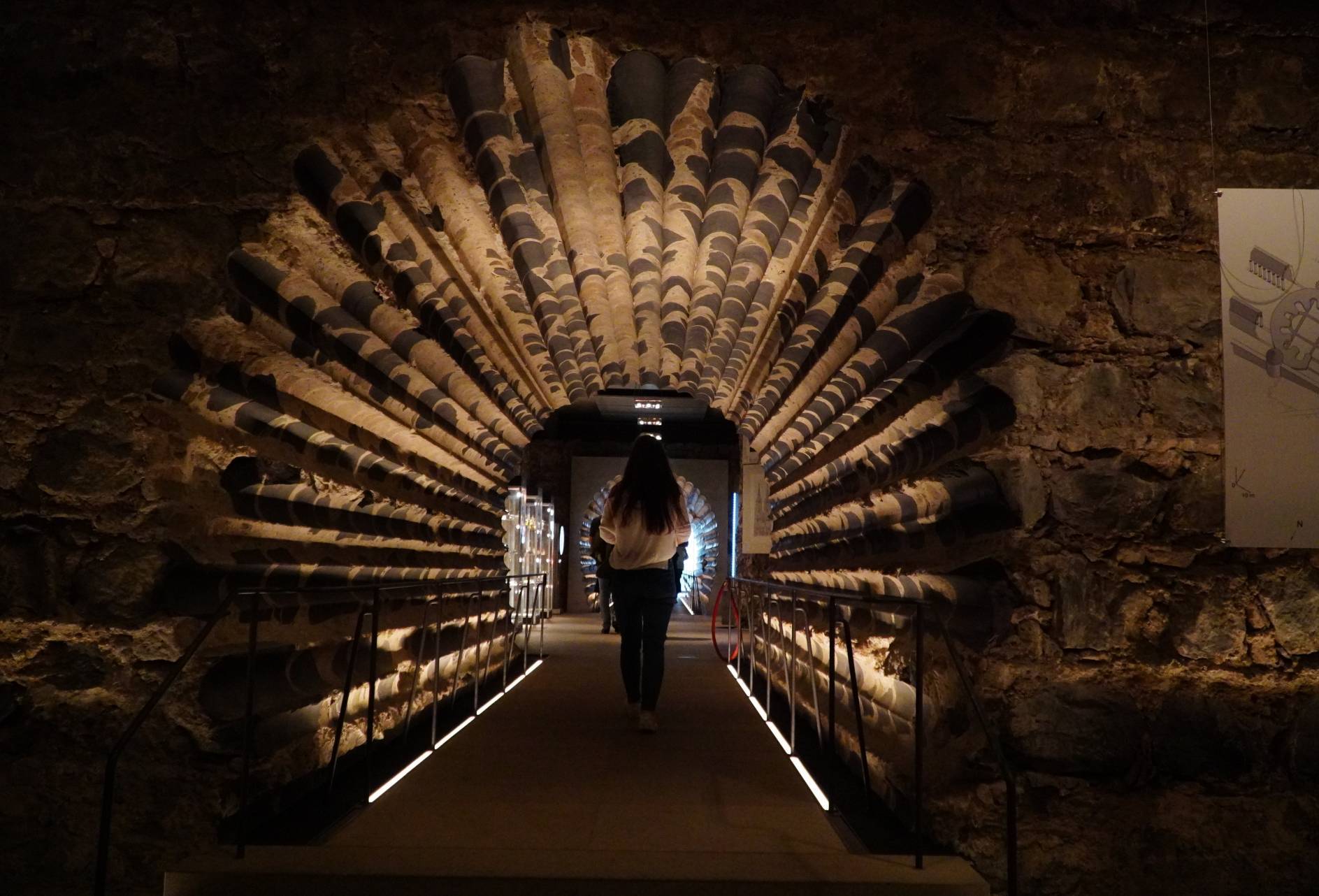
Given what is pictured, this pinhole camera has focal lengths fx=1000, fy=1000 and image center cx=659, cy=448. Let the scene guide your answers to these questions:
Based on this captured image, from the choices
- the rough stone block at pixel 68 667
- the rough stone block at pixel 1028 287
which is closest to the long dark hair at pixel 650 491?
the rough stone block at pixel 1028 287

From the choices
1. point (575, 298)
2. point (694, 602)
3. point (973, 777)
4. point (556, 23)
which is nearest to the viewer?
point (973, 777)

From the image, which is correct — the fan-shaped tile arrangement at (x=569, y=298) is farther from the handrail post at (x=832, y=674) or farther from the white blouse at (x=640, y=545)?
the white blouse at (x=640, y=545)

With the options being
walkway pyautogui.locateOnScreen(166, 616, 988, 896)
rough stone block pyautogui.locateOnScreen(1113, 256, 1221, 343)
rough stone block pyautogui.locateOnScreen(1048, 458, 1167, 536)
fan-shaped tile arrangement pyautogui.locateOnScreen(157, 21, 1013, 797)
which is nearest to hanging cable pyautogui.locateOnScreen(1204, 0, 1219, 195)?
rough stone block pyautogui.locateOnScreen(1113, 256, 1221, 343)

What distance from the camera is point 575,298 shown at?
555cm

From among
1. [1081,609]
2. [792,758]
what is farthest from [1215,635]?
[792,758]

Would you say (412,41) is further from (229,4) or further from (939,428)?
(939,428)

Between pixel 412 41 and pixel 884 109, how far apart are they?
150cm

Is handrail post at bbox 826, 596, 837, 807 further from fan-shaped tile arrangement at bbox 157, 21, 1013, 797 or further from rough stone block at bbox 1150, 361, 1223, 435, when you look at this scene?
rough stone block at bbox 1150, 361, 1223, 435

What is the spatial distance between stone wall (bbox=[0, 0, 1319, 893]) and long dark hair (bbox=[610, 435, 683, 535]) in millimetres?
2085

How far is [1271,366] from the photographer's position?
2996mm

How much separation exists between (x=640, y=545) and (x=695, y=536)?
44.2ft

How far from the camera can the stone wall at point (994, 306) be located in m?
2.87

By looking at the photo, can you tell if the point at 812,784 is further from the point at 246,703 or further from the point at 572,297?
the point at 572,297

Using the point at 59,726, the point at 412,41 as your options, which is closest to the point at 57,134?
the point at 412,41
